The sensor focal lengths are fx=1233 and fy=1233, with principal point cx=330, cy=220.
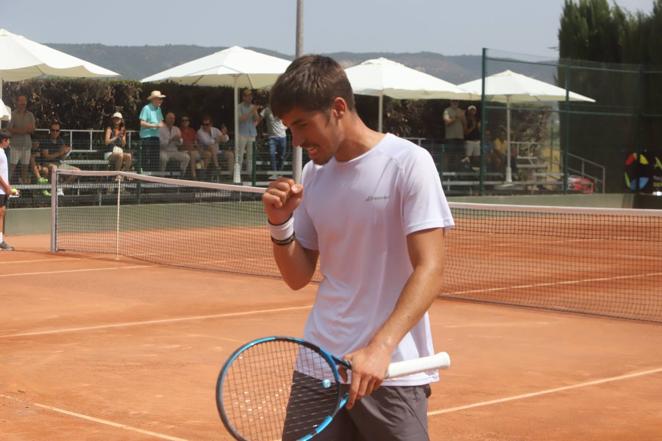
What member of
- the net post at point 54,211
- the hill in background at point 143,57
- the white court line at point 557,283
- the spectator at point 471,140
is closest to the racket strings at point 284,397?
the white court line at point 557,283

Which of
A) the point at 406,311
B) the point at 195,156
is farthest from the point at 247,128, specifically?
the point at 406,311

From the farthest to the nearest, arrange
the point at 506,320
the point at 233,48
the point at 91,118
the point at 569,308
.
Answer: the point at 91,118
the point at 233,48
the point at 569,308
the point at 506,320

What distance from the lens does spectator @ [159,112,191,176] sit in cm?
2014

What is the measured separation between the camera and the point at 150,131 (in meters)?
20.5

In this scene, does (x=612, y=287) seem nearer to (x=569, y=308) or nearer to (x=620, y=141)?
(x=569, y=308)

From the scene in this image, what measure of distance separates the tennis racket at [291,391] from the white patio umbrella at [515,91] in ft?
70.1

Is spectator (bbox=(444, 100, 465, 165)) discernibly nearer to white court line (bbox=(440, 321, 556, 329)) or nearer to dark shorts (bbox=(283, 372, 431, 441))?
white court line (bbox=(440, 321, 556, 329))

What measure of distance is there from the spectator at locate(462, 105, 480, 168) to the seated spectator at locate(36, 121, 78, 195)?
8.55 metres

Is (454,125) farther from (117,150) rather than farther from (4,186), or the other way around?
(4,186)

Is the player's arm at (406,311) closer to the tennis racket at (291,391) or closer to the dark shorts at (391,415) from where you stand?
the tennis racket at (291,391)

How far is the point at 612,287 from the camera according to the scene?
12.9 m

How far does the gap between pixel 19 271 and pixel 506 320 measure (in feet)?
19.5

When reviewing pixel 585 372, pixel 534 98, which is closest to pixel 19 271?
pixel 585 372

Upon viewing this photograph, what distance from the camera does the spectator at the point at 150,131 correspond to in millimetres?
19797
